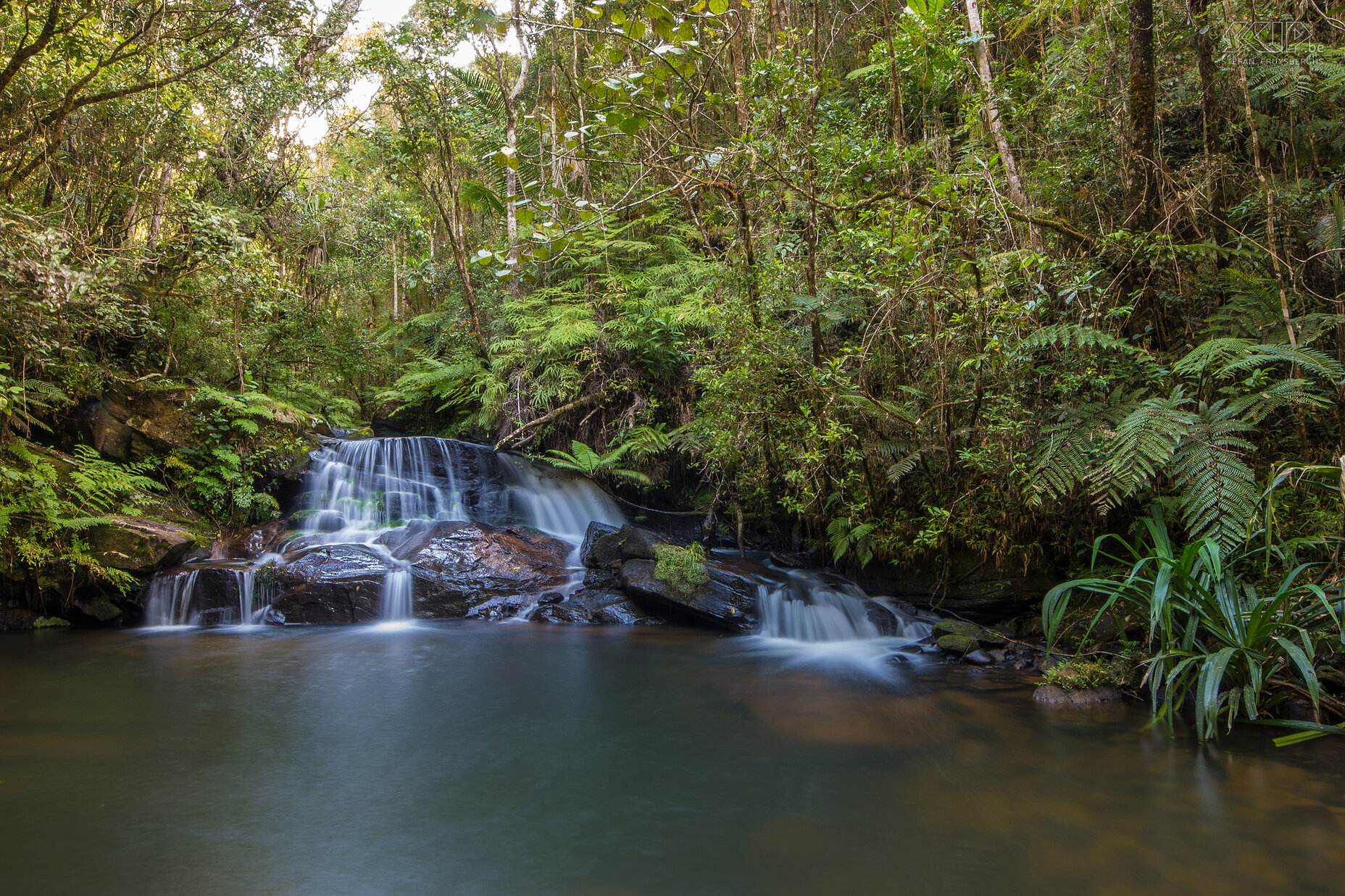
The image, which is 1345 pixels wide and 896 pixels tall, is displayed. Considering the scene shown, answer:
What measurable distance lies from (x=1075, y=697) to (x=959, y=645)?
129 centimetres

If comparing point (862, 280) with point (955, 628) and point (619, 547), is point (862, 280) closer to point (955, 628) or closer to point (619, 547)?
point (955, 628)

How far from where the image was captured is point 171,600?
24.6 feet

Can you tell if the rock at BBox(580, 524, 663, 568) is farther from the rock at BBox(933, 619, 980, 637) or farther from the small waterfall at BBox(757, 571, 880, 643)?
the rock at BBox(933, 619, 980, 637)

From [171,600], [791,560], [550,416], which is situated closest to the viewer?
[171,600]

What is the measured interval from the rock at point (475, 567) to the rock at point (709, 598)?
1.21 m

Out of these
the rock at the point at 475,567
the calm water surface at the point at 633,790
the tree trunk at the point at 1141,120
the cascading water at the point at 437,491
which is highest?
the tree trunk at the point at 1141,120

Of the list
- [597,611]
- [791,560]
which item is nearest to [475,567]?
[597,611]

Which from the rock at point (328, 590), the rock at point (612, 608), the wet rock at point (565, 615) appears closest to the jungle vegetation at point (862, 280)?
the rock at point (612, 608)

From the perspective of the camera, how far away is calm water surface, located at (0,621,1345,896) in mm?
2754

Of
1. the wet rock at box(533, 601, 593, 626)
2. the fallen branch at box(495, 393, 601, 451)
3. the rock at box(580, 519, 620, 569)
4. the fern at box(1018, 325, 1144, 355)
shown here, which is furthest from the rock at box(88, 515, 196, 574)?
the fern at box(1018, 325, 1144, 355)

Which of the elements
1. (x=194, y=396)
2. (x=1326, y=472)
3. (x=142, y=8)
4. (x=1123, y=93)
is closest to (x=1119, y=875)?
(x=1326, y=472)

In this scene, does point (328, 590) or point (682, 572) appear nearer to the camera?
point (682, 572)

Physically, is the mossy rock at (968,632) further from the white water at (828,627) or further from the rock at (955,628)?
the white water at (828,627)

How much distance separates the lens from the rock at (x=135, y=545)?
7.34m
